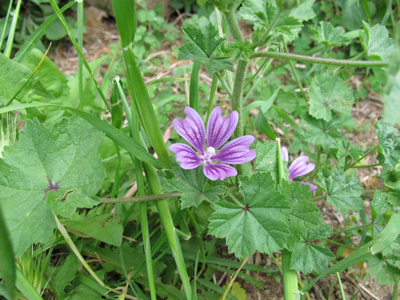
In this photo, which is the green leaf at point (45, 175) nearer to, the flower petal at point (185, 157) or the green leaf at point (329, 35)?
the flower petal at point (185, 157)

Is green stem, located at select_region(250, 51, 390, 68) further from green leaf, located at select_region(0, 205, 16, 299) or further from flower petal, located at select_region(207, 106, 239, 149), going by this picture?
green leaf, located at select_region(0, 205, 16, 299)

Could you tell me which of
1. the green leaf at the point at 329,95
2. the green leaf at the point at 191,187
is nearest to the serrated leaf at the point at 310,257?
the green leaf at the point at 191,187

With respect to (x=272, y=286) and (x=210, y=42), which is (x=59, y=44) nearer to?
(x=210, y=42)

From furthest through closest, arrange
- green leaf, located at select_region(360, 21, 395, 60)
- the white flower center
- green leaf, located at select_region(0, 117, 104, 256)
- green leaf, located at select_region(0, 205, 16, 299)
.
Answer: green leaf, located at select_region(360, 21, 395, 60), the white flower center, green leaf, located at select_region(0, 117, 104, 256), green leaf, located at select_region(0, 205, 16, 299)

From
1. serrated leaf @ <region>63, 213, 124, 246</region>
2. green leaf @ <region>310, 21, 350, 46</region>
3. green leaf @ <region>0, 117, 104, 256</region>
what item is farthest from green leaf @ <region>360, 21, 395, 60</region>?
serrated leaf @ <region>63, 213, 124, 246</region>

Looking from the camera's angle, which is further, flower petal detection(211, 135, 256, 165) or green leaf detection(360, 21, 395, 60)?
green leaf detection(360, 21, 395, 60)

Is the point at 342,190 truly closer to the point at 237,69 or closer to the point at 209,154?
the point at 209,154

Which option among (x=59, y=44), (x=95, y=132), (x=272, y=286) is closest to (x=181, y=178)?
(x=95, y=132)
